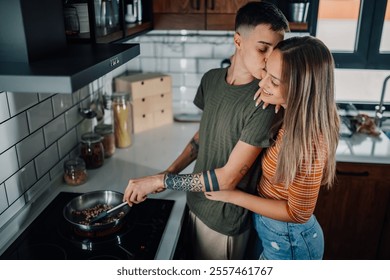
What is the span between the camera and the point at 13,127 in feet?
4.20

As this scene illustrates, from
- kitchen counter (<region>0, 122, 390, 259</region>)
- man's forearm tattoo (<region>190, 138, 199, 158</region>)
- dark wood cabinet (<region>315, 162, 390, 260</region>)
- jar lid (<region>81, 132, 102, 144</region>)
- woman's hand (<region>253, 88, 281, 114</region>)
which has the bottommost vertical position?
dark wood cabinet (<region>315, 162, 390, 260</region>)

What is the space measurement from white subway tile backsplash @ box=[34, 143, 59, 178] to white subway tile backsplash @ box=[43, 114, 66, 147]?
0.10 feet

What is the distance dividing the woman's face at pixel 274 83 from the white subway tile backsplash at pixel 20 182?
0.86 metres

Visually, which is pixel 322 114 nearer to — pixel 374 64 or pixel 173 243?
pixel 173 243

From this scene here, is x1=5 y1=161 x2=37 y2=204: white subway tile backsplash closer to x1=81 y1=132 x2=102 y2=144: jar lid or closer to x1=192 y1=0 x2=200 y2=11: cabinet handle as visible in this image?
x1=81 y1=132 x2=102 y2=144: jar lid

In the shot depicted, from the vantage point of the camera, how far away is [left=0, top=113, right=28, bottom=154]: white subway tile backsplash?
1.23 meters

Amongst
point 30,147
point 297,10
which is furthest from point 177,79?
point 30,147

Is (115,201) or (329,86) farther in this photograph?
(115,201)

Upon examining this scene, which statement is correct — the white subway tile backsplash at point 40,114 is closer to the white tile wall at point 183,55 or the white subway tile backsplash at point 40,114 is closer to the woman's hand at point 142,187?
the woman's hand at point 142,187

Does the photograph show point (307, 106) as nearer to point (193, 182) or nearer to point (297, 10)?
point (193, 182)

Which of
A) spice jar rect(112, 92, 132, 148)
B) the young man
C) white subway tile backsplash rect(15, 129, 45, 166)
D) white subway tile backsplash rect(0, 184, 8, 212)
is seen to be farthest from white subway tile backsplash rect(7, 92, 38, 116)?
spice jar rect(112, 92, 132, 148)

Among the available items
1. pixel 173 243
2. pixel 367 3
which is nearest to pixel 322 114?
pixel 173 243

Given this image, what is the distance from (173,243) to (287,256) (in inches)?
14.4
